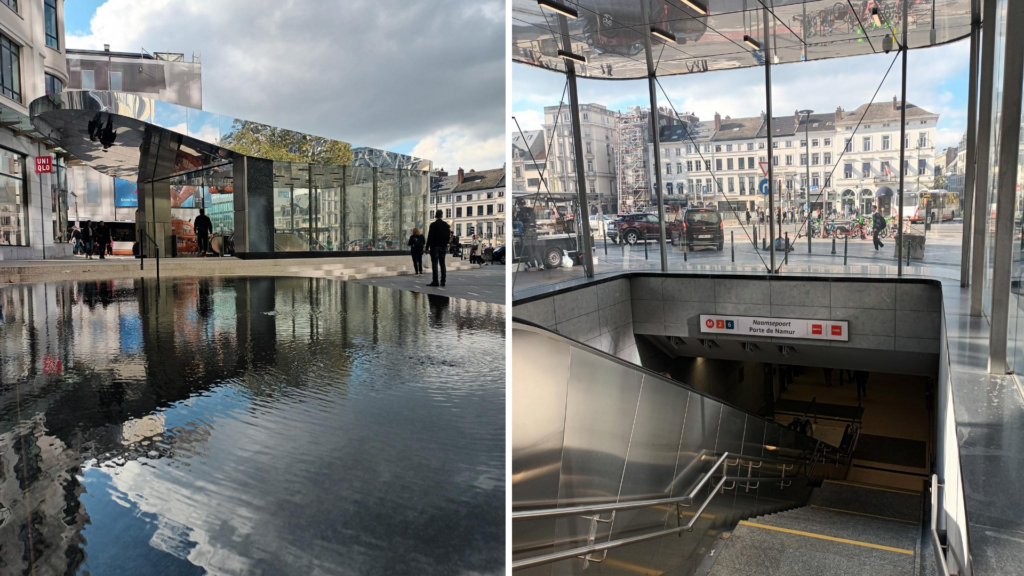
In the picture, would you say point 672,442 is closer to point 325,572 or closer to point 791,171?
point 325,572

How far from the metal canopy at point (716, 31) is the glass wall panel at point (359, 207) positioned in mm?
11699

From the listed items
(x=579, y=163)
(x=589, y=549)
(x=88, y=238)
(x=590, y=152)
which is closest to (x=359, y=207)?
(x=88, y=238)

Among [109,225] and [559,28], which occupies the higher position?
[559,28]

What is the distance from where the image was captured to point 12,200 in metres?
11.8

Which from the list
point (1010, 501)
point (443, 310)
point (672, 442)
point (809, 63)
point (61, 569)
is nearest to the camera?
point (61, 569)

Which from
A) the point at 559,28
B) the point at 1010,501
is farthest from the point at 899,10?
the point at 1010,501

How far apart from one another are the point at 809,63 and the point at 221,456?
9.42 metres

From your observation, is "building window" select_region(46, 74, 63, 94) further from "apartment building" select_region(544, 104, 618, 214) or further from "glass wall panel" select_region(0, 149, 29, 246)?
"apartment building" select_region(544, 104, 618, 214)

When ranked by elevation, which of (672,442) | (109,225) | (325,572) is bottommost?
(672,442)

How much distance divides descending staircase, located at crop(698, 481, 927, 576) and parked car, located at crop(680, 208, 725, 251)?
4306 millimetres

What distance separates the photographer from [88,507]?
2289 millimetres

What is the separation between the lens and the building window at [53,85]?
1280 centimetres

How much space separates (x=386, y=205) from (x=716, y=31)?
13038 mm

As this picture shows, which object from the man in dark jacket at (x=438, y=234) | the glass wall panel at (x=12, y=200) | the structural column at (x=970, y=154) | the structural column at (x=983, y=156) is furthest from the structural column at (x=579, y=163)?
the glass wall panel at (x=12, y=200)
